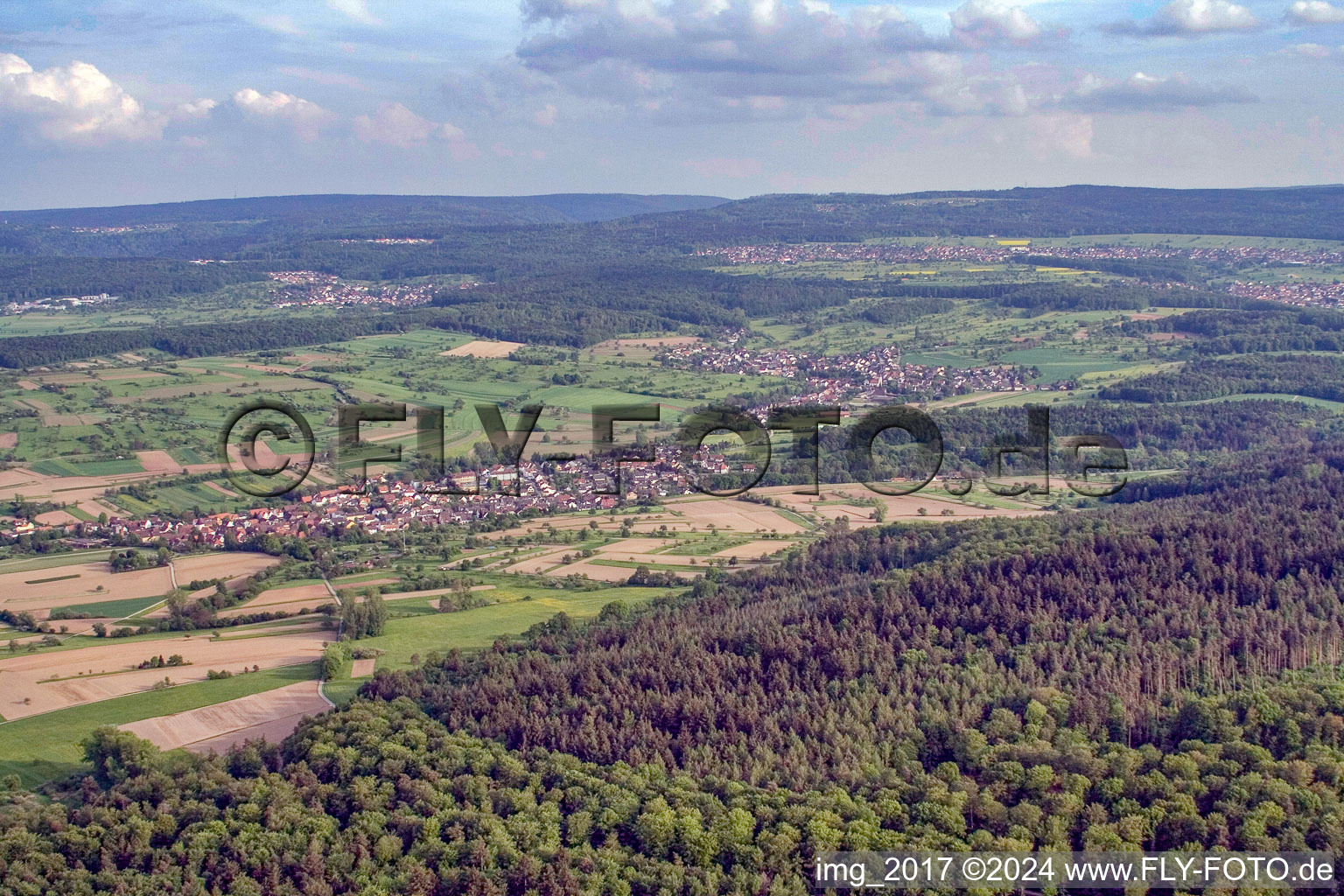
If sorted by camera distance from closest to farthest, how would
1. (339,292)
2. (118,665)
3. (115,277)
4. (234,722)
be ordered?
(234,722) < (118,665) < (339,292) < (115,277)

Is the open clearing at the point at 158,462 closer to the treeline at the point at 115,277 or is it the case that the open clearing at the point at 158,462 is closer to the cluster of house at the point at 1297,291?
the treeline at the point at 115,277

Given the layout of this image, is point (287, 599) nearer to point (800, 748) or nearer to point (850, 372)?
point (800, 748)

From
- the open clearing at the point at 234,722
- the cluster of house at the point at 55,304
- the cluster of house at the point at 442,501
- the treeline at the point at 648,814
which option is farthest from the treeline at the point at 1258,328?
the cluster of house at the point at 55,304

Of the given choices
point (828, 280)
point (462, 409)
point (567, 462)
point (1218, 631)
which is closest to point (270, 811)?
point (1218, 631)

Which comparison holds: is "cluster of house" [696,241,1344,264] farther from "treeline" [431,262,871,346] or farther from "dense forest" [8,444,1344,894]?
"dense forest" [8,444,1344,894]

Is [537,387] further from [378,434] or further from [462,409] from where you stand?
[378,434]

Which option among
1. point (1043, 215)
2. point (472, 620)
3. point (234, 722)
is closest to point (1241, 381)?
point (472, 620)

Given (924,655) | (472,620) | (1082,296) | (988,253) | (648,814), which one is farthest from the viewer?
(988,253)
